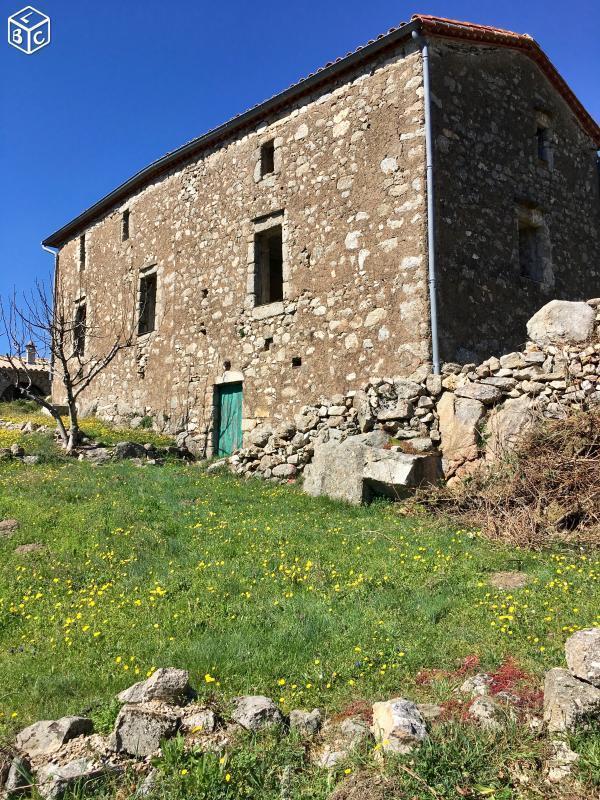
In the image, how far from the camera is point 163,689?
11.2 feet

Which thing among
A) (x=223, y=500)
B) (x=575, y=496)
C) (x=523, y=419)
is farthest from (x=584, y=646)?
(x=223, y=500)

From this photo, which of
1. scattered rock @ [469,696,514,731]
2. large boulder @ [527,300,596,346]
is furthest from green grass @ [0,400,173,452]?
scattered rock @ [469,696,514,731]

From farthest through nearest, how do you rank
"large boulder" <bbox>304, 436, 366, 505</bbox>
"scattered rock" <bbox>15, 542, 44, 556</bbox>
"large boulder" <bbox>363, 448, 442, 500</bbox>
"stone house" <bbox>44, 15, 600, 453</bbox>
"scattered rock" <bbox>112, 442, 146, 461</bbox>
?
"scattered rock" <bbox>112, 442, 146, 461</bbox> → "stone house" <bbox>44, 15, 600, 453</bbox> → "large boulder" <bbox>304, 436, 366, 505</bbox> → "large boulder" <bbox>363, 448, 442, 500</bbox> → "scattered rock" <bbox>15, 542, 44, 556</bbox>

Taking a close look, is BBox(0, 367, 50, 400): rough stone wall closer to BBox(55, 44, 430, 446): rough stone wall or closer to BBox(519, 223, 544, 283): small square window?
BBox(55, 44, 430, 446): rough stone wall

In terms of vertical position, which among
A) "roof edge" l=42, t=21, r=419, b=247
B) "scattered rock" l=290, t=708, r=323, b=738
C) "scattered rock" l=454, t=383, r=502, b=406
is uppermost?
"roof edge" l=42, t=21, r=419, b=247

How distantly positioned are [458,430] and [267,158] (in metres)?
7.34

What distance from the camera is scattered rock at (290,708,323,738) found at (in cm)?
325

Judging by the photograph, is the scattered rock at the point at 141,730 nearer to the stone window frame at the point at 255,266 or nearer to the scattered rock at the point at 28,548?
the scattered rock at the point at 28,548

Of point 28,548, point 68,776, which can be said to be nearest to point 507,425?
point 28,548

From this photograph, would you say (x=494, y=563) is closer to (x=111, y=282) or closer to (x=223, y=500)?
(x=223, y=500)

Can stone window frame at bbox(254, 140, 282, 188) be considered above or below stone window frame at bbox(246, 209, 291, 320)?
above

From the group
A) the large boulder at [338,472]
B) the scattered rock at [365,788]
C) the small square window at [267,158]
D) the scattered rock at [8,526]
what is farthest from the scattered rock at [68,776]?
the small square window at [267,158]

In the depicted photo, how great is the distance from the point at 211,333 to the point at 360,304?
420cm

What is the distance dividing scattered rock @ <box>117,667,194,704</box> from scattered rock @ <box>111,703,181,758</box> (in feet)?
0.49
